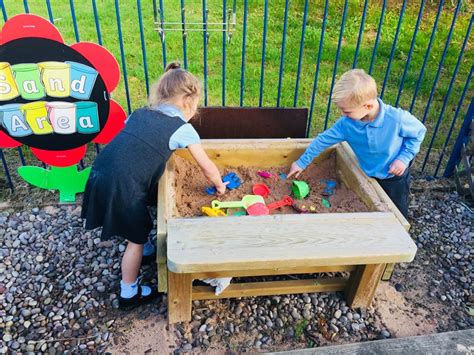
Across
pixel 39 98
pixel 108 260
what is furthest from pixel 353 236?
pixel 39 98

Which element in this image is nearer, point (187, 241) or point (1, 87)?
point (187, 241)

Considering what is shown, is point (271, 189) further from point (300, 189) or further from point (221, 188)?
point (221, 188)

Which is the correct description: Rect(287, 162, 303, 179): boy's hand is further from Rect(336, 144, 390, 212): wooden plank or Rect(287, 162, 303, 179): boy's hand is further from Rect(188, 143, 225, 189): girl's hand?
Rect(188, 143, 225, 189): girl's hand

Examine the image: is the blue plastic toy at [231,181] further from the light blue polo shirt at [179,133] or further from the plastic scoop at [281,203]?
the light blue polo shirt at [179,133]

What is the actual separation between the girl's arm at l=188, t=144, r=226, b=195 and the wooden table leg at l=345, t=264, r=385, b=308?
0.97 metres

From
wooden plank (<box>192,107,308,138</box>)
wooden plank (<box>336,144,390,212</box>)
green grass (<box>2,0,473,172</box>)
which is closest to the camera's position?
wooden plank (<box>336,144,390,212</box>)

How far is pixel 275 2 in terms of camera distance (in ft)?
25.0

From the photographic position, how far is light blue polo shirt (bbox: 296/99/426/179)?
8.55 ft

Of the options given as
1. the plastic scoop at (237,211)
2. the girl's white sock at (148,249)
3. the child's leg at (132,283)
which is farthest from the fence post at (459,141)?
the child's leg at (132,283)

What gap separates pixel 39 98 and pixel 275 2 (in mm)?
5840

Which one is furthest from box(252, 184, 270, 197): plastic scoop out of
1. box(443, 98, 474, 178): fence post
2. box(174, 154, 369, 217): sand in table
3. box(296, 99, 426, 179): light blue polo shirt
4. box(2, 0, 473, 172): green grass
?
box(443, 98, 474, 178): fence post

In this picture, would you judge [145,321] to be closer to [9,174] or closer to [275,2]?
[9,174]

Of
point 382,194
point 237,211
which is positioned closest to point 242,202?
point 237,211

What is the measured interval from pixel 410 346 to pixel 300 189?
114cm
